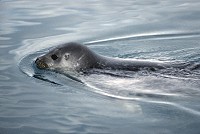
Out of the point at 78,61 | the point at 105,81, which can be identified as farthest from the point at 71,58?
the point at 105,81

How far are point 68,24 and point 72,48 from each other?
15.3 feet

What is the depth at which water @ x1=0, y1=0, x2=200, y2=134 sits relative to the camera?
587 centimetres

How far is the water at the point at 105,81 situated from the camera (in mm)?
5871

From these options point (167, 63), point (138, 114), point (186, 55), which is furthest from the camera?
point (186, 55)

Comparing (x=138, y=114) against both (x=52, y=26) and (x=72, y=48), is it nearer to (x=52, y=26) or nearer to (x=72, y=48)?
(x=72, y=48)

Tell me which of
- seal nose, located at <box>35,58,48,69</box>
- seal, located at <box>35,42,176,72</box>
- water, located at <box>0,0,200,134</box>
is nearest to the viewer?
water, located at <box>0,0,200,134</box>

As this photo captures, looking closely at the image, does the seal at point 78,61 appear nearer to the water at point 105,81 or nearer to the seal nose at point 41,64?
the seal nose at point 41,64

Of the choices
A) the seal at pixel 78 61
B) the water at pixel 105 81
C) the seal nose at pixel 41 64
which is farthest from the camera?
the seal nose at pixel 41 64

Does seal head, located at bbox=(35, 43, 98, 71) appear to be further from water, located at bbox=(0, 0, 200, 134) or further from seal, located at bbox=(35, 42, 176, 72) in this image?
water, located at bbox=(0, 0, 200, 134)

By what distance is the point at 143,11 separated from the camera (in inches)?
564

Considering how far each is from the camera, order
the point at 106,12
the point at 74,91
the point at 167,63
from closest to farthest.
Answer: the point at 74,91
the point at 167,63
the point at 106,12

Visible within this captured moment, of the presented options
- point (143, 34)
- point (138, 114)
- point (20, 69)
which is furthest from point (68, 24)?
point (138, 114)

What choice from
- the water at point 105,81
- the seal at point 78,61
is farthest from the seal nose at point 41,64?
the water at point 105,81

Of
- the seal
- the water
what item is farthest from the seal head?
the water
